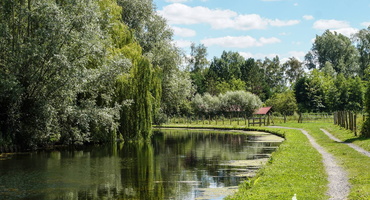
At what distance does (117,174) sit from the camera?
19.5 metres

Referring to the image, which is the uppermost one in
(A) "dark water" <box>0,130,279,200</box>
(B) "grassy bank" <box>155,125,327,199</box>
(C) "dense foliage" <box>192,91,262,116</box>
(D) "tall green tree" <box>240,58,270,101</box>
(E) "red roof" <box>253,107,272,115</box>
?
(D) "tall green tree" <box>240,58,270,101</box>

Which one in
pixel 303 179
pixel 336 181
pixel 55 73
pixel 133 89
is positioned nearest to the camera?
pixel 336 181

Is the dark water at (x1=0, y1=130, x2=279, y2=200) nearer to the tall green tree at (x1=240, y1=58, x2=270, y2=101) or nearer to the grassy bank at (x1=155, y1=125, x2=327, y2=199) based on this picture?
the grassy bank at (x1=155, y1=125, x2=327, y2=199)

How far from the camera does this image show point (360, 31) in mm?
109750

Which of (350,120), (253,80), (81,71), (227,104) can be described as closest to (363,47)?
(253,80)

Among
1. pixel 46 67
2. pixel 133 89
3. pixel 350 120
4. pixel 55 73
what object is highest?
pixel 46 67

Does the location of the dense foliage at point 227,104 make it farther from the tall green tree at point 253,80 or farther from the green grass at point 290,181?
the green grass at point 290,181

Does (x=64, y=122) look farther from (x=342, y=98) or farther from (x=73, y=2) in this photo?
(x=342, y=98)

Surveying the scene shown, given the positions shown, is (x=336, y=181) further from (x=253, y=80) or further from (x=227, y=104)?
(x=253, y=80)

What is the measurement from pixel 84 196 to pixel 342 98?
69743mm

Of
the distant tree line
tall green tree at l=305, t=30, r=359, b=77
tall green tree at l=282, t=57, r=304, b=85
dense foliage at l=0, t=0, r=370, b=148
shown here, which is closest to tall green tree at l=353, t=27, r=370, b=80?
tall green tree at l=305, t=30, r=359, b=77

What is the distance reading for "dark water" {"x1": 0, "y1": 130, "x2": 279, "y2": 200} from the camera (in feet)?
50.1

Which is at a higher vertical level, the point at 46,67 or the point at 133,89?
the point at 46,67

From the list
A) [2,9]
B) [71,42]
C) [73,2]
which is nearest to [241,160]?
[71,42]
